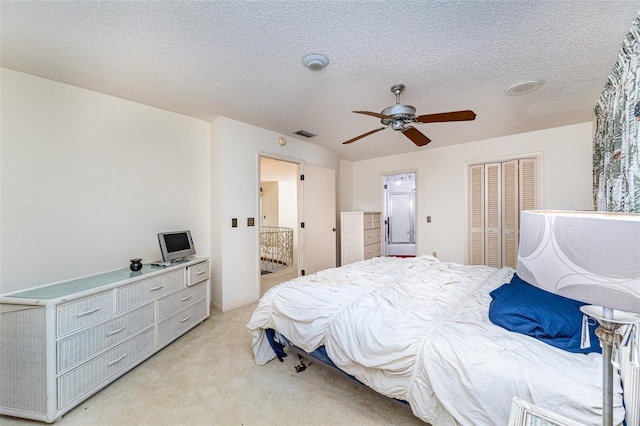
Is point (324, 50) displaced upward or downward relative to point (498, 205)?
upward

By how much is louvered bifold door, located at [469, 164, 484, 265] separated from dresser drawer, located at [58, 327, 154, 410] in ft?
14.4

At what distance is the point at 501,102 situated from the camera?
104 inches

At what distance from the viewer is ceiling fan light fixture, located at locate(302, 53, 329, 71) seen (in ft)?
6.04

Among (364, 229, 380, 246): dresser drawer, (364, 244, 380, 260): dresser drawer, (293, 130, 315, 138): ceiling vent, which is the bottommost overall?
(364, 244, 380, 260): dresser drawer

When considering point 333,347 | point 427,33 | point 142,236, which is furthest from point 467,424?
point 142,236

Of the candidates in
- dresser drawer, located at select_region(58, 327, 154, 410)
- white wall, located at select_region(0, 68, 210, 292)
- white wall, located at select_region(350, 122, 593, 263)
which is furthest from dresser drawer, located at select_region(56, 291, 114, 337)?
white wall, located at select_region(350, 122, 593, 263)

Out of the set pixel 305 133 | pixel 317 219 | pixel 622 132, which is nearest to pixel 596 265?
pixel 622 132

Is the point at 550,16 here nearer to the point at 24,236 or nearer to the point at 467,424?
the point at 467,424

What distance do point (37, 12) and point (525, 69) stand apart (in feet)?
10.8

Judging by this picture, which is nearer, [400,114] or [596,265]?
[596,265]

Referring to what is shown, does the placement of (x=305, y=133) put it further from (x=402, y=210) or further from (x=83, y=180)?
(x=402, y=210)

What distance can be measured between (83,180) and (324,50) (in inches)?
94.9

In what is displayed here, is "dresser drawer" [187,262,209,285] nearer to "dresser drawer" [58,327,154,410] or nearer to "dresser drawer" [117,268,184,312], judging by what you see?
"dresser drawer" [117,268,184,312]

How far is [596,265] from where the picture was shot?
0.58 meters
